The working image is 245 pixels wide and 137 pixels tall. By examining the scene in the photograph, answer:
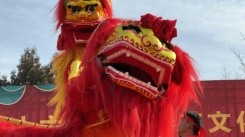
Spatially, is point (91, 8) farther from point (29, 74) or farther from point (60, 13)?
point (29, 74)

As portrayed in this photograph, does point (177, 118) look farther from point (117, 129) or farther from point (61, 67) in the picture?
point (61, 67)

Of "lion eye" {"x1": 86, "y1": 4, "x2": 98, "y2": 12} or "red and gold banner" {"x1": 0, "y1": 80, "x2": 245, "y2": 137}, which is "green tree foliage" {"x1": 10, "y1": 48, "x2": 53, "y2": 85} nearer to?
"red and gold banner" {"x1": 0, "y1": 80, "x2": 245, "y2": 137}

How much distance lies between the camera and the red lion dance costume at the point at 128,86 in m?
1.10

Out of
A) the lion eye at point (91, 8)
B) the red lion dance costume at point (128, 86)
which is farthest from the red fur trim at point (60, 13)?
the red lion dance costume at point (128, 86)

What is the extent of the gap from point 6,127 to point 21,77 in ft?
31.9

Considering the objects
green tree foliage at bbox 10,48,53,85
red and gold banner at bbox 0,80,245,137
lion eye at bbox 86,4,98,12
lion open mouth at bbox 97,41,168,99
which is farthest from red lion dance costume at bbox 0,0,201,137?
green tree foliage at bbox 10,48,53,85

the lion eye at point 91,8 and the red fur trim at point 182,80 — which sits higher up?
the lion eye at point 91,8

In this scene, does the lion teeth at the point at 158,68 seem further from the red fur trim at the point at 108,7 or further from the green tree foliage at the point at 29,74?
the green tree foliage at the point at 29,74

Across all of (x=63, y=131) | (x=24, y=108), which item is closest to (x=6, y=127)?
(x=63, y=131)

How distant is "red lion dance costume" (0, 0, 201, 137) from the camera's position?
110cm

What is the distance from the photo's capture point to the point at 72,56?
6.21 feet

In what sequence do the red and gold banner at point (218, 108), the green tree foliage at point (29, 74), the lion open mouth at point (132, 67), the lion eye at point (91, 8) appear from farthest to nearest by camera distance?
the green tree foliage at point (29, 74)
the red and gold banner at point (218, 108)
the lion eye at point (91, 8)
the lion open mouth at point (132, 67)

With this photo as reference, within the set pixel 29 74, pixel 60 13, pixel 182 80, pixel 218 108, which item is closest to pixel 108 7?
pixel 60 13

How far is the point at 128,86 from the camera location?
1107 mm
